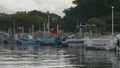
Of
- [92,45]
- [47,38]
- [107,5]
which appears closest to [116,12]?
[107,5]

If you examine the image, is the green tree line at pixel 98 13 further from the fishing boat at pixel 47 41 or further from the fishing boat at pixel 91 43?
the fishing boat at pixel 91 43

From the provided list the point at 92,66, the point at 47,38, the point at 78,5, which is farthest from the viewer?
the point at 78,5

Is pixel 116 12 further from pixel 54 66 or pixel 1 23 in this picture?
pixel 1 23

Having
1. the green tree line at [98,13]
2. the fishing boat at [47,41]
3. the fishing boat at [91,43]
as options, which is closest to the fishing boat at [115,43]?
the fishing boat at [91,43]

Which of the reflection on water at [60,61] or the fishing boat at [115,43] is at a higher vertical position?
the fishing boat at [115,43]

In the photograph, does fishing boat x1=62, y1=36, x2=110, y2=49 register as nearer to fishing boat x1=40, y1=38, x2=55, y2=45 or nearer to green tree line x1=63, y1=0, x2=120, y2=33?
fishing boat x1=40, y1=38, x2=55, y2=45

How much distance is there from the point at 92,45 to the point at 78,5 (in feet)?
163

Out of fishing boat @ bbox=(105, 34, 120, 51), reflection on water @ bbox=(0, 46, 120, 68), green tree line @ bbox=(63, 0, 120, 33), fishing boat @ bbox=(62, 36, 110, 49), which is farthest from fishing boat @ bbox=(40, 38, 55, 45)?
reflection on water @ bbox=(0, 46, 120, 68)

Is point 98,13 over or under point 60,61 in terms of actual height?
over

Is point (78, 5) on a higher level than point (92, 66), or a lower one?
higher

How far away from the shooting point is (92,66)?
26469mm

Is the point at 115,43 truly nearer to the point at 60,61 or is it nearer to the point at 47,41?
the point at 60,61

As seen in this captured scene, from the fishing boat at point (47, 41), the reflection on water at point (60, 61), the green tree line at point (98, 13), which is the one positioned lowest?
the reflection on water at point (60, 61)

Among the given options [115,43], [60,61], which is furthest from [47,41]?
[60,61]
